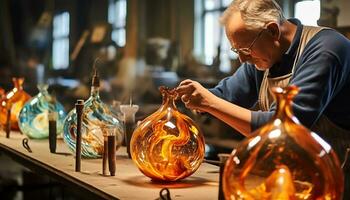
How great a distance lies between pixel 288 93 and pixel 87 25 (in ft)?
15.0

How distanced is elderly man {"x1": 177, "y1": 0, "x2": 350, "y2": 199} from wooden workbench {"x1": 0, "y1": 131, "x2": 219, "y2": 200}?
21 centimetres

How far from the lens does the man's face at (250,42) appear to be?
1.59 metres

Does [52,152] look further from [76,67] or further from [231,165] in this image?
[76,67]

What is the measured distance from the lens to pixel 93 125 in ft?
6.37

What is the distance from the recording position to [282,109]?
44.3 inches

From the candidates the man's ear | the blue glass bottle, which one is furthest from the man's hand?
the blue glass bottle

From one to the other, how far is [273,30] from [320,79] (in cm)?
23

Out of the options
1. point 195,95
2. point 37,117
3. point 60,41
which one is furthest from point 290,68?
point 60,41

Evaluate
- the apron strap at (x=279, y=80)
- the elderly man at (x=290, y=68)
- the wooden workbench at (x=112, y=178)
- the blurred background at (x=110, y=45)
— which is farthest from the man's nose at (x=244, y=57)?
the blurred background at (x=110, y=45)

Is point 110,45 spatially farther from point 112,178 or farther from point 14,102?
point 112,178

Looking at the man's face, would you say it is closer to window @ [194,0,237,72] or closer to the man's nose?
the man's nose

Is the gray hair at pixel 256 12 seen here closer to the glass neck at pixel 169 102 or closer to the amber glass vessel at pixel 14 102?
the glass neck at pixel 169 102

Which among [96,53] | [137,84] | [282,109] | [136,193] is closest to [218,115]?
[136,193]

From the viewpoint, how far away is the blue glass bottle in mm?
1935
